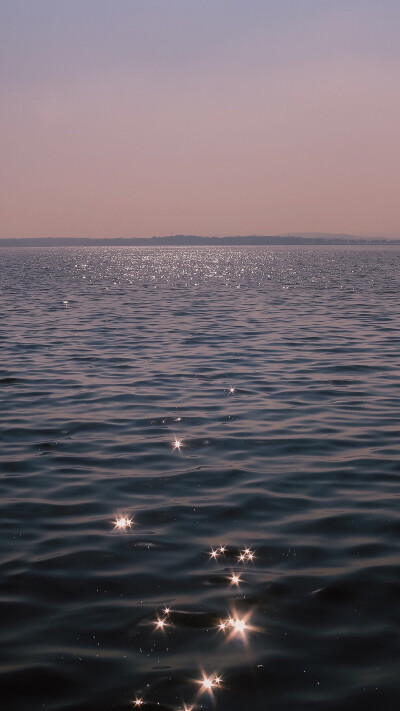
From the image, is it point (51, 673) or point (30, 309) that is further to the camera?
point (30, 309)

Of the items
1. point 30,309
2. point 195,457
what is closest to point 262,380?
point 195,457

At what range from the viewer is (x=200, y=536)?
30.3 ft

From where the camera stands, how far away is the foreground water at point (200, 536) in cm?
621

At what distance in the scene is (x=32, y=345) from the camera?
26922mm

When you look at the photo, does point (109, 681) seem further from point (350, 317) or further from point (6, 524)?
point (350, 317)

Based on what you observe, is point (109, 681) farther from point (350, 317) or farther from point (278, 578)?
point (350, 317)

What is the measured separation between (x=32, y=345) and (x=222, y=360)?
7.84 m

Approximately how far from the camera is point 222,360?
76.2 feet

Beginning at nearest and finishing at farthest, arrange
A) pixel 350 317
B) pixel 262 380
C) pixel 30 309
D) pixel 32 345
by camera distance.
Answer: pixel 262 380 → pixel 32 345 → pixel 350 317 → pixel 30 309

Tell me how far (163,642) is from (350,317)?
103ft

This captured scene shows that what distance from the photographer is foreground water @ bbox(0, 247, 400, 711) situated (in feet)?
20.4

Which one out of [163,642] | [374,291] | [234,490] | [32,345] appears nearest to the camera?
[163,642]

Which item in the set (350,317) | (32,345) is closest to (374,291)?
(350,317)

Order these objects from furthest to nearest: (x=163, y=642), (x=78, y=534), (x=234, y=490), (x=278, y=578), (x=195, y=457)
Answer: (x=195, y=457)
(x=234, y=490)
(x=78, y=534)
(x=278, y=578)
(x=163, y=642)
